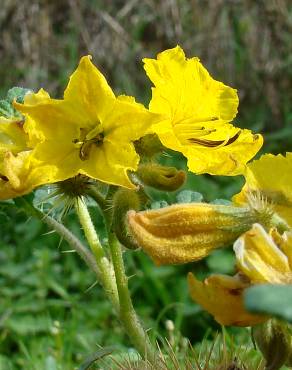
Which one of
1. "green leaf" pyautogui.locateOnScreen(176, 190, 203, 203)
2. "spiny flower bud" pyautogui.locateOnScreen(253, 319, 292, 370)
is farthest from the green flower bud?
"green leaf" pyautogui.locateOnScreen(176, 190, 203, 203)

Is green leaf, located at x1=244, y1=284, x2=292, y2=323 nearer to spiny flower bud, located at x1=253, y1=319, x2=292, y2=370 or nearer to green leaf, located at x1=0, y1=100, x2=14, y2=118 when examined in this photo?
spiny flower bud, located at x1=253, y1=319, x2=292, y2=370

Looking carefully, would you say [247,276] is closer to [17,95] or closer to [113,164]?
[113,164]

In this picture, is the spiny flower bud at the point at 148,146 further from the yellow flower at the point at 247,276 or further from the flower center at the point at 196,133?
the yellow flower at the point at 247,276

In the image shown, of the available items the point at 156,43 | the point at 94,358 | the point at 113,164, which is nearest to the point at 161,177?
the point at 113,164

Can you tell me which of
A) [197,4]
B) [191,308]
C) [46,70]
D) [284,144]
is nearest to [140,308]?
[191,308]

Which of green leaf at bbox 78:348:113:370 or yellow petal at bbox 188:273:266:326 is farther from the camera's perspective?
green leaf at bbox 78:348:113:370

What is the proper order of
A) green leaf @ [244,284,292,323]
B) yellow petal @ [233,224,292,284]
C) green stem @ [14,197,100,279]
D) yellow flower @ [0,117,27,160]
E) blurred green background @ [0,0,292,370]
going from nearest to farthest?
green leaf @ [244,284,292,323] < yellow petal @ [233,224,292,284] < yellow flower @ [0,117,27,160] < green stem @ [14,197,100,279] < blurred green background @ [0,0,292,370]
